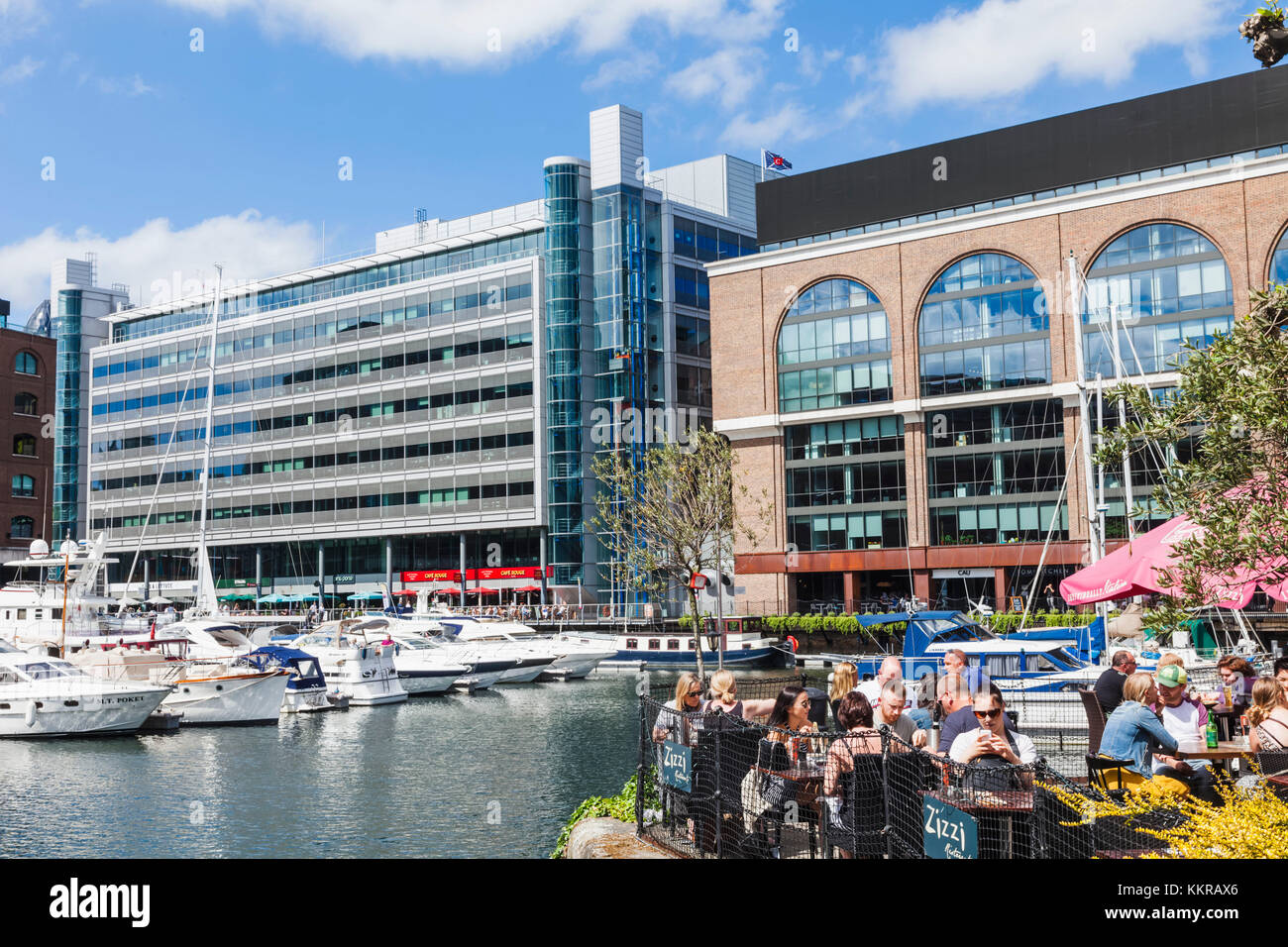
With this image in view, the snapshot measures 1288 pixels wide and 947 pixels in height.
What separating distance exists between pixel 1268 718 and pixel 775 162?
90.5m

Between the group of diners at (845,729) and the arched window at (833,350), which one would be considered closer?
the group of diners at (845,729)

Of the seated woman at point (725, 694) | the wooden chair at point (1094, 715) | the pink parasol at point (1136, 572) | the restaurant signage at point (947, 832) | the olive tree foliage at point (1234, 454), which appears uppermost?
the olive tree foliage at point (1234, 454)

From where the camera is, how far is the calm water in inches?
747

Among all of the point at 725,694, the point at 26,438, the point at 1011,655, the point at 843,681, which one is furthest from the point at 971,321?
the point at 26,438

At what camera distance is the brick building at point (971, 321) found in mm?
59344

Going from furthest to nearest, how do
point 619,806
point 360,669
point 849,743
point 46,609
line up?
1. point 46,609
2. point 360,669
3. point 619,806
4. point 849,743

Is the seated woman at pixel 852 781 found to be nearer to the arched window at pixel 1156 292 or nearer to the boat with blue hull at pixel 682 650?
the boat with blue hull at pixel 682 650

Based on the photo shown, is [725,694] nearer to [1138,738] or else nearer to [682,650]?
[1138,738]

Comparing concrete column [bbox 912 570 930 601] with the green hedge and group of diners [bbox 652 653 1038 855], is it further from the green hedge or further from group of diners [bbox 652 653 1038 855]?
group of diners [bbox 652 653 1038 855]

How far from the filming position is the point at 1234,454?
30.1ft

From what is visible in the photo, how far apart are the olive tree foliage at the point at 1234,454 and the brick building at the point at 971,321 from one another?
46409 millimetres

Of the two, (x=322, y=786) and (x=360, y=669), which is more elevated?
(x=360, y=669)

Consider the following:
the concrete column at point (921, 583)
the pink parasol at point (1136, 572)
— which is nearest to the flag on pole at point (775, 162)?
the concrete column at point (921, 583)
